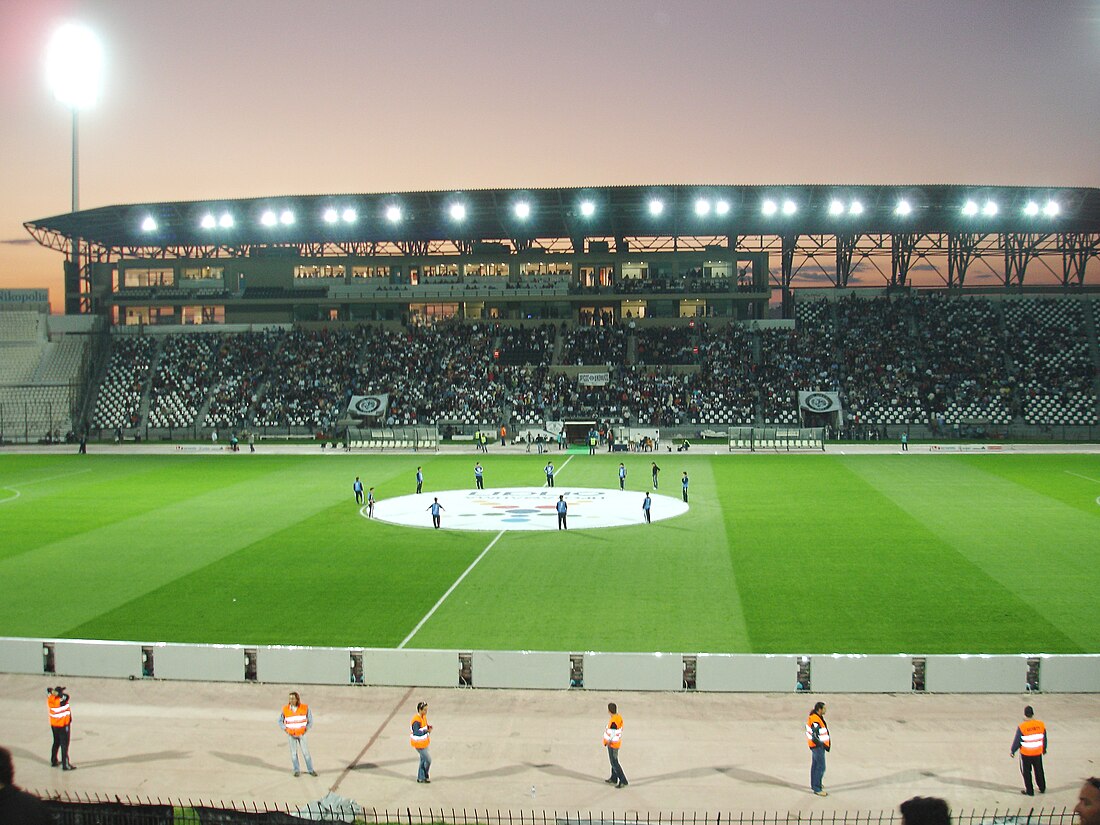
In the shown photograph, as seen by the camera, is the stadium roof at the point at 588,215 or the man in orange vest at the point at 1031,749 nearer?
the man in orange vest at the point at 1031,749

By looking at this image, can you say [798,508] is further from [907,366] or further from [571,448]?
[907,366]

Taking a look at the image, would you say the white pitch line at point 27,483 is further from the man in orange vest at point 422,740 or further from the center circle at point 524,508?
the man in orange vest at point 422,740

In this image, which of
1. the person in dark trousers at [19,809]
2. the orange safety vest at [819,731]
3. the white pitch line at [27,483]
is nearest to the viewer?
the person in dark trousers at [19,809]

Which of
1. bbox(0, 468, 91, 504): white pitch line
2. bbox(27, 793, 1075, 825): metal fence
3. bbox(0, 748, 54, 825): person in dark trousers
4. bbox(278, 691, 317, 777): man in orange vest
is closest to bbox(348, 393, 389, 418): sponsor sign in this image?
bbox(0, 468, 91, 504): white pitch line

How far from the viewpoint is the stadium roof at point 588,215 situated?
247 ft

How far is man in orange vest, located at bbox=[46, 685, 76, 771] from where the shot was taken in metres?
15.3

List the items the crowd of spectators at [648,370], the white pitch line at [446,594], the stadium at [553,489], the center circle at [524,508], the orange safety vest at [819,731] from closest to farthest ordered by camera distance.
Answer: the orange safety vest at [819,731]
the stadium at [553,489]
the white pitch line at [446,594]
the center circle at [524,508]
the crowd of spectators at [648,370]

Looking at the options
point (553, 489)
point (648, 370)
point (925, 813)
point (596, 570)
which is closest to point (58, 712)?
point (925, 813)

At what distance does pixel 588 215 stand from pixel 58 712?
6845cm

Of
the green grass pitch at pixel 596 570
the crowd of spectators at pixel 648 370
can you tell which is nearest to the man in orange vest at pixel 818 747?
the green grass pitch at pixel 596 570

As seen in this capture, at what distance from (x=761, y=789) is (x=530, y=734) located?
4.09 m

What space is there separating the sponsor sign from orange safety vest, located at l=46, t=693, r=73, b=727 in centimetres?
6035

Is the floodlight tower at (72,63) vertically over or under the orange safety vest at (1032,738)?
over

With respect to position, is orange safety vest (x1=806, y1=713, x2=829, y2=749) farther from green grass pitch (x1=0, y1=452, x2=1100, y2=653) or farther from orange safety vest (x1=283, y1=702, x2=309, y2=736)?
orange safety vest (x1=283, y1=702, x2=309, y2=736)
